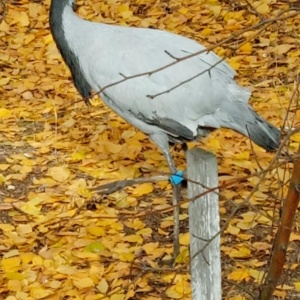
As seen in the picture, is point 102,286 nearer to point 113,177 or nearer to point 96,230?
point 96,230

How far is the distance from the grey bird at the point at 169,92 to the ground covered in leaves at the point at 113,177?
0.25m

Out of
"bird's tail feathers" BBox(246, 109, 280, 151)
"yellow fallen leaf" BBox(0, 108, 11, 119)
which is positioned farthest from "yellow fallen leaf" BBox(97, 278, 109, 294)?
"yellow fallen leaf" BBox(0, 108, 11, 119)

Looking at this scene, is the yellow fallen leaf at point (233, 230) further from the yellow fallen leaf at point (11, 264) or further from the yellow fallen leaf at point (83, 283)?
the yellow fallen leaf at point (11, 264)

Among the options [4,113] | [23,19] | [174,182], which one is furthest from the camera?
[23,19]

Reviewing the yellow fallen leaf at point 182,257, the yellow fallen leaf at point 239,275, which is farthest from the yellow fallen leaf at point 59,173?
the yellow fallen leaf at point 239,275

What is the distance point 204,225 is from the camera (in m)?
2.88

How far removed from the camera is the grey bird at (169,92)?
4633mm

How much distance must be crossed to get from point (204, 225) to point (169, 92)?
177cm

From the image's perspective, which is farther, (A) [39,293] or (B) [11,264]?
(B) [11,264]

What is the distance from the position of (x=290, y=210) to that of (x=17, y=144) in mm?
3490

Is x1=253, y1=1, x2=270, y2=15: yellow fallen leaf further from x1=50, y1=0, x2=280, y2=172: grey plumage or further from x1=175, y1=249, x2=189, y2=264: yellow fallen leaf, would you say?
x1=175, y1=249, x2=189, y2=264: yellow fallen leaf

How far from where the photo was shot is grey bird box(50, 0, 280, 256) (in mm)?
4633

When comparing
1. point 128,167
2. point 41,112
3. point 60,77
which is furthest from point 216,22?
point 128,167

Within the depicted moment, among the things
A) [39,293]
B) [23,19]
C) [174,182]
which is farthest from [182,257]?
[23,19]
